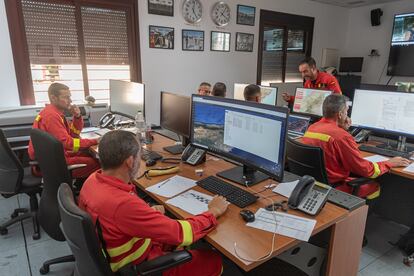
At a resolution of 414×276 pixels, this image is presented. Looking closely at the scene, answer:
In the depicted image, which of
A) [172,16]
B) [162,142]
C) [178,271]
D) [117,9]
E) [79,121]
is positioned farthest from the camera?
[172,16]

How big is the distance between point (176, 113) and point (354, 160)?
1327 mm

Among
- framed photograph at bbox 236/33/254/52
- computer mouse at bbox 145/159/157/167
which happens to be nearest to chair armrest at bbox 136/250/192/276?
computer mouse at bbox 145/159/157/167

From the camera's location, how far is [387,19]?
20.2ft

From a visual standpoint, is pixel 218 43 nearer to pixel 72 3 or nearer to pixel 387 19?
pixel 72 3

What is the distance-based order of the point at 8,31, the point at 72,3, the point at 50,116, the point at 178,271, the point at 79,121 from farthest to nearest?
the point at 72,3
the point at 8,31
the point at 79,121
the point at 50,116
the point at 178,271

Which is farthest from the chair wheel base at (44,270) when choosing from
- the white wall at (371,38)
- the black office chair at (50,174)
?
the white wall at (371,38)

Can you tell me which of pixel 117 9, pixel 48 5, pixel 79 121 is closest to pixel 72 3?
pixel 48 5

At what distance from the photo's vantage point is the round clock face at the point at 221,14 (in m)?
4.61

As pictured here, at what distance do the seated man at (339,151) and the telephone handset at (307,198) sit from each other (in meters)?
0.61

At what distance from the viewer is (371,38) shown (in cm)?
646

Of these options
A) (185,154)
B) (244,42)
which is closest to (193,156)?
(185,154)

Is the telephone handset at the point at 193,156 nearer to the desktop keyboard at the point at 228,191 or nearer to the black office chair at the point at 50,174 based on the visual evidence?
the desktop keyboard at the point at 228,191

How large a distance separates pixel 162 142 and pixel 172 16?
2.41 m

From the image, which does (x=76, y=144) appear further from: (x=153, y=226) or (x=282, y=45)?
(x=282, y=45)
